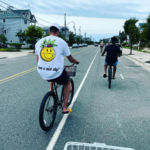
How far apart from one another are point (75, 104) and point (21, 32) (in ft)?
171

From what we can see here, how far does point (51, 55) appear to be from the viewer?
3.36m

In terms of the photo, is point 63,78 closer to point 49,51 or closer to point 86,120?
point 49,51

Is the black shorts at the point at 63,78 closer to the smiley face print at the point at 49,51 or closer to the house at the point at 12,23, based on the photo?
the smiley face print at the point at 49,51

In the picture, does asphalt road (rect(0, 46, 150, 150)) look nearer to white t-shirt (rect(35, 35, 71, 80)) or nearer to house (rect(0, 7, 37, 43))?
white t-shirt (rect(35, 35, 71, 80))

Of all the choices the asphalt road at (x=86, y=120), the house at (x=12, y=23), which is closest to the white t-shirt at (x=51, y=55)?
the asphalt road at (x=86, y=120)

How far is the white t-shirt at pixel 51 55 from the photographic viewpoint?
11.0ft

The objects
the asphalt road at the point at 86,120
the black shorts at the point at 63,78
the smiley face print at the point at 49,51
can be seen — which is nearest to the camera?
the asphalt road at the point at 86,120

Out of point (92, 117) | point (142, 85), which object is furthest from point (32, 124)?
point (142, 85)

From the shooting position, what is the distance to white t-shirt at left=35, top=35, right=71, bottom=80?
3355 mm

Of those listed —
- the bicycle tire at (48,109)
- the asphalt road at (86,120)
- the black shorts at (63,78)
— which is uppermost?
the black shorts at (63,78)

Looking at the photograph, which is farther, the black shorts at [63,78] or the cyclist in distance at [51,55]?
the black shorts at [63,78]

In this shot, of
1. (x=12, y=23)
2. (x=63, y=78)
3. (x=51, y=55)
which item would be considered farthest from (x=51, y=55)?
(x=12, y=23)

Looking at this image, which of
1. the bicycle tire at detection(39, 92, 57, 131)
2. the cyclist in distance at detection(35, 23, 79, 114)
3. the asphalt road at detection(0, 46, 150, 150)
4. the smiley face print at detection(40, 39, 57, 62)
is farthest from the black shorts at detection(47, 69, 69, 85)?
the asphalt road at detection(0, 46, 150, 150)

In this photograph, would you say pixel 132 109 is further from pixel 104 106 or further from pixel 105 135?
pixel 105 135
